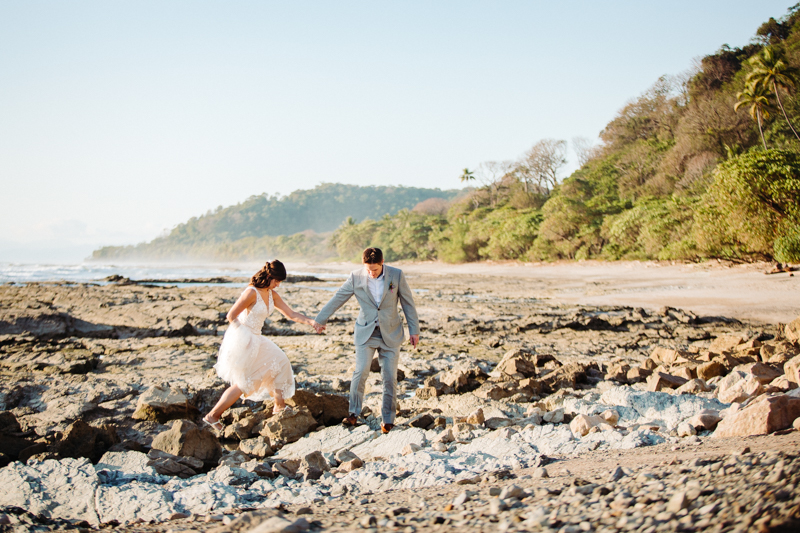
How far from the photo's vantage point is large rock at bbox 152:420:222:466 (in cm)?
382

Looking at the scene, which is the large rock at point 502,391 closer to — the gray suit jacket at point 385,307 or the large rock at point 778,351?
the gray suit jacket at point 385,307

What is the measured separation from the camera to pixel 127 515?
294 centimetres

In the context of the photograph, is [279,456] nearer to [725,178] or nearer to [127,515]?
[127,515]

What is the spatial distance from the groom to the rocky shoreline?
472 millimetres

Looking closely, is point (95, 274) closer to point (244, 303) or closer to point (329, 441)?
point (244, 303)

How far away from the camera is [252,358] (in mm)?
4523

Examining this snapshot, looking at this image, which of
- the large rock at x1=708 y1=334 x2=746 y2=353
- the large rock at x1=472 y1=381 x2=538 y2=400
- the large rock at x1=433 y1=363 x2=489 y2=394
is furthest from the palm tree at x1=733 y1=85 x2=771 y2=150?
the large rock at x1=472 y1=381 x2=538 y2=400

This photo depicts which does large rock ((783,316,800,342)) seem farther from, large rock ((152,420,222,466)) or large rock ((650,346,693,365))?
large rock ((152,420,222,466))

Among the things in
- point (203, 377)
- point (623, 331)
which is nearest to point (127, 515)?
point (203, 377)

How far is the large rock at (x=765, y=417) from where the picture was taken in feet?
10.7

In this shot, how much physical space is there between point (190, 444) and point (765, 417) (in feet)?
14.0

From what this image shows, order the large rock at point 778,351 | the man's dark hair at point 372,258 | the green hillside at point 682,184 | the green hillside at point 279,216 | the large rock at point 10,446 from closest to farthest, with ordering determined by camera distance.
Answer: the large rock at point 10,446
the man's dark hair at point 372,258
the large rock at point 778,351
the green hillside at point 682,184
the green hillside at point 279,216

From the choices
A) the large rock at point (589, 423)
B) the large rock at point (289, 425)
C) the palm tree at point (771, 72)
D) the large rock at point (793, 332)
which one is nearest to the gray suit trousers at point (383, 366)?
the large rock at point (289, 425)

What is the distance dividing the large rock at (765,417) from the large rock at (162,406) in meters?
4.94
